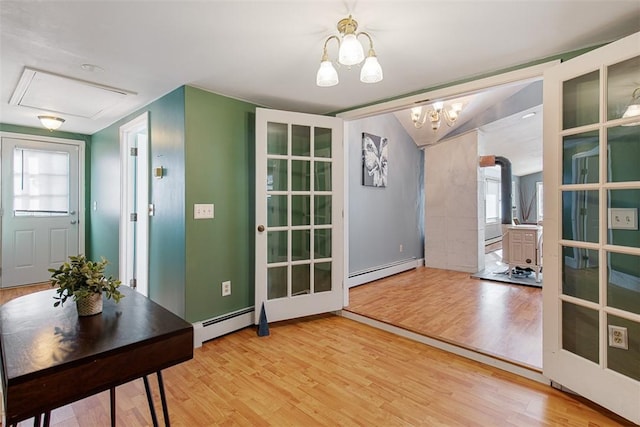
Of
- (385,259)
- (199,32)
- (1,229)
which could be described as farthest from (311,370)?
(1,229)

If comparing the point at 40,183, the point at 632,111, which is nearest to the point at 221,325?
the point at 632,111

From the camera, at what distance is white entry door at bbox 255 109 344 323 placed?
2881 mm

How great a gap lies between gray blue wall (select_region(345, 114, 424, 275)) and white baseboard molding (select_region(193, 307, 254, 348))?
5.29 feet

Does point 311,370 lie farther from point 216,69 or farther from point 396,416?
point 216,69

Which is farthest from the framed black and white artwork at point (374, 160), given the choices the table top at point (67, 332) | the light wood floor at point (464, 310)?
the table top at point (67, 332)

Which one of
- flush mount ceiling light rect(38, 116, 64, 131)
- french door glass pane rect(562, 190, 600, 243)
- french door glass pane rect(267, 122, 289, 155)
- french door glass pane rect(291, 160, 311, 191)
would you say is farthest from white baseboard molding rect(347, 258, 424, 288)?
flush mount ceiling light rect(38, 116, 64, 131)

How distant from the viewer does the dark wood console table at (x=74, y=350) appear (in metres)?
0.88

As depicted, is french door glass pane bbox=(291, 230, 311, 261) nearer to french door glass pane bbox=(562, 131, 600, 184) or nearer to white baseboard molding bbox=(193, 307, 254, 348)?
white baseboard molding bbox=(193, 307, 254, 348)

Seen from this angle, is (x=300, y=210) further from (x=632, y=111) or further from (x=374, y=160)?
(x=632, y=111)

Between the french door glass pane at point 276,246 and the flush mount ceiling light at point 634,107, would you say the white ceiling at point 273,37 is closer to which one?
the flush mount ceiling light at point 634,107

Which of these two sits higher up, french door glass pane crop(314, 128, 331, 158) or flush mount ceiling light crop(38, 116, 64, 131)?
flush mount ceiling light crop(38, 116, 64, 131)

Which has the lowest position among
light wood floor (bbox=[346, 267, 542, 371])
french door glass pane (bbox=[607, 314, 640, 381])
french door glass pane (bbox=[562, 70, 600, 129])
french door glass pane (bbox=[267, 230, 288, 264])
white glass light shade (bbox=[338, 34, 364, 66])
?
light wood floor (bbox=[346, 267, 542, 371])

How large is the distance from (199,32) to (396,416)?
8.05ft

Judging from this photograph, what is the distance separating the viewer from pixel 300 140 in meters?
3.07
